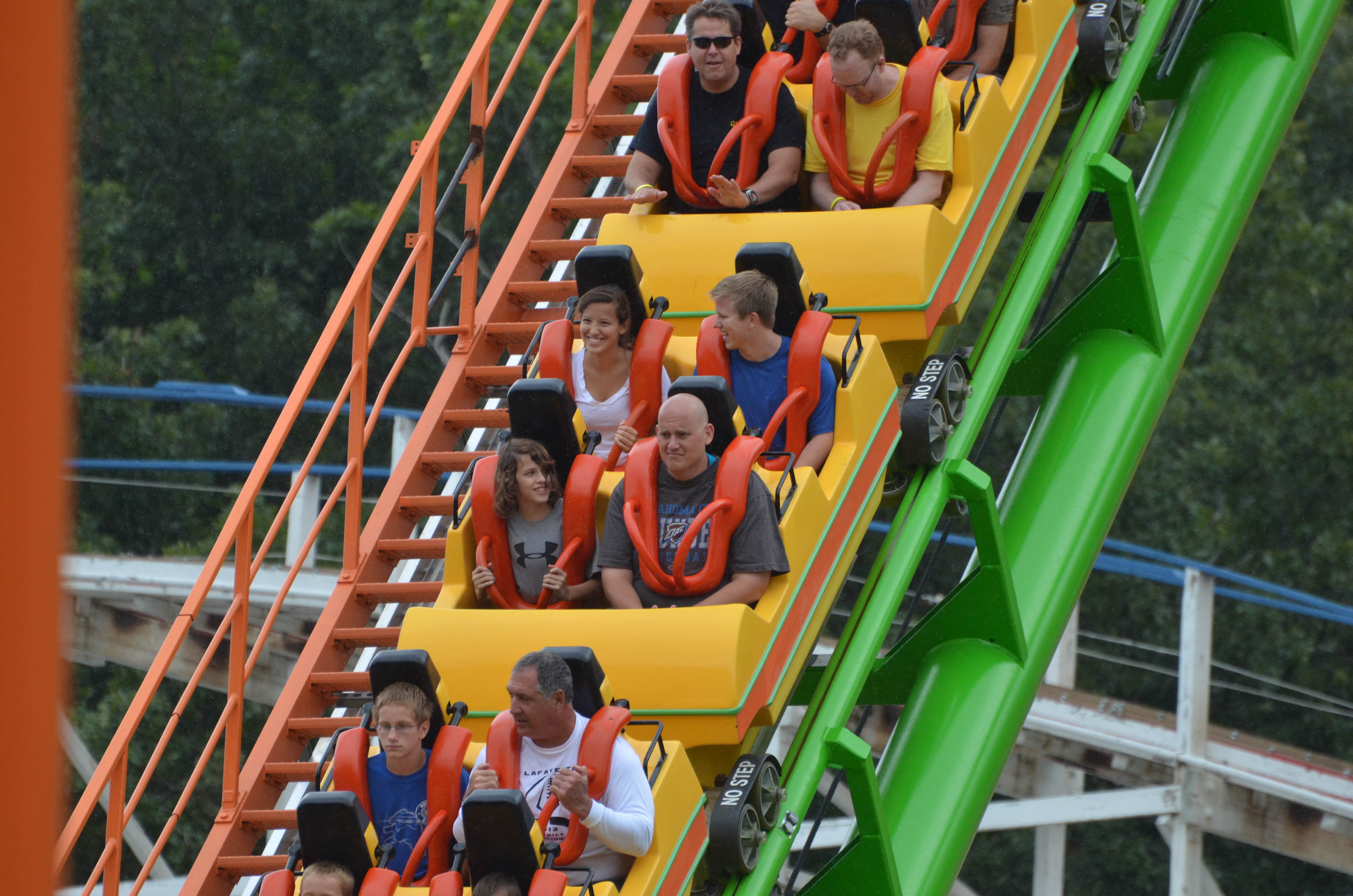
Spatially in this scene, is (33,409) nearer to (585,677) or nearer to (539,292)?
(585,677)

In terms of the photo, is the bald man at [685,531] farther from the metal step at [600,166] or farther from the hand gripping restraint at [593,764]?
the metal step at [600,166]

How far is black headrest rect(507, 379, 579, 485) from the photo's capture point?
434cm

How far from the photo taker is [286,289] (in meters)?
18.7

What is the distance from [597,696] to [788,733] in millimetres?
6789

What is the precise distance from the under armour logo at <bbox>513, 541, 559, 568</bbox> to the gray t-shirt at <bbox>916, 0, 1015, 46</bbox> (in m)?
2.13

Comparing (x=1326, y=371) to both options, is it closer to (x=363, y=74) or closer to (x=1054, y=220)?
(x=363, y=74)

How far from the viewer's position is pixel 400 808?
12.6 feet

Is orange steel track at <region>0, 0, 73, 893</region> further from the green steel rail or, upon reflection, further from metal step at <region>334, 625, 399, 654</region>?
metal step at <region>334, 625, 399, 654</region>

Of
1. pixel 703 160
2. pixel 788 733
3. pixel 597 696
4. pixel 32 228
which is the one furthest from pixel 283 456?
pixel 32 228

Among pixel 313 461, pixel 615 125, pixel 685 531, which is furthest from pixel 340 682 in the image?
pixel 615 125

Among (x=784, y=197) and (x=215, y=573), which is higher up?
(x=784, y=197)

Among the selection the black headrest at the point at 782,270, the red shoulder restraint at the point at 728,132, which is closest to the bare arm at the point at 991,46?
the red shoulder restraint at the point at 728,132

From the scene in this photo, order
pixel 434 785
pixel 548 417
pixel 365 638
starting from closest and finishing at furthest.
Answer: pixel 434 785
pixel 548 417
pixel 365 638

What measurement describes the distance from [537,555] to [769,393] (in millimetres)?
695
